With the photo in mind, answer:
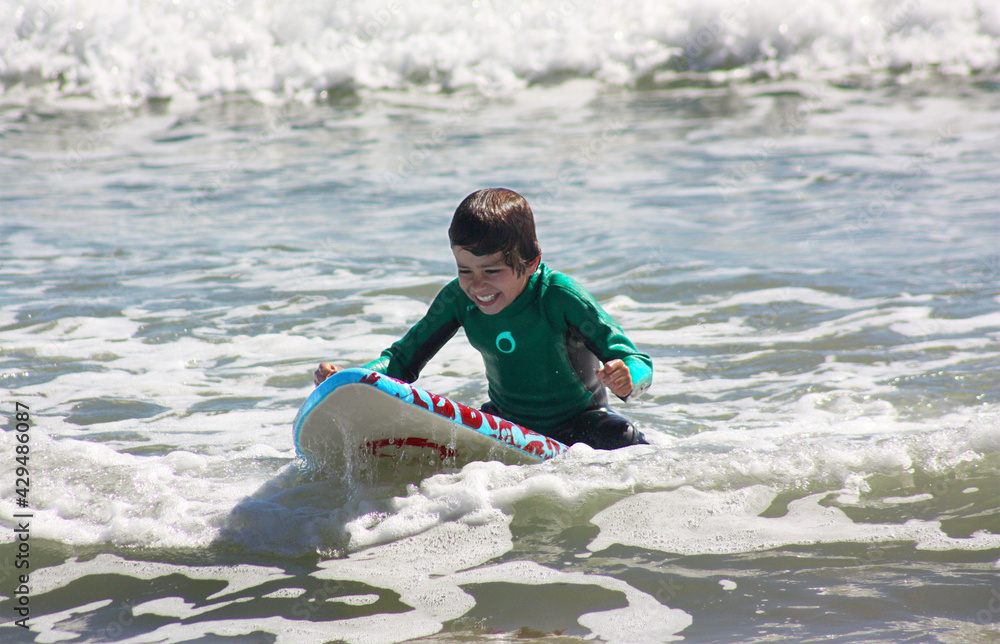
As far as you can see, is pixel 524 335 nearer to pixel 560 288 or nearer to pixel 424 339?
pixel 560 288

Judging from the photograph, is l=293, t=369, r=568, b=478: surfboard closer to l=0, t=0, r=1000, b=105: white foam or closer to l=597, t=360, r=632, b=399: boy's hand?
l=597, t=360, r=632, b=399: boy's hand

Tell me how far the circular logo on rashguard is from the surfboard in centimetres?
34

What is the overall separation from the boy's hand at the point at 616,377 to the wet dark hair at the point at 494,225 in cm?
58

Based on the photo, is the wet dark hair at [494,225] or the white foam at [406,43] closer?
the wet dark hair at [494,225]

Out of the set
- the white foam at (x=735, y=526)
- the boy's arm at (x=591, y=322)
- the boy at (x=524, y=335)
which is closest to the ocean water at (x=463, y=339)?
the white foam at (x=735, y=526)

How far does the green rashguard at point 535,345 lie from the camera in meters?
3.68

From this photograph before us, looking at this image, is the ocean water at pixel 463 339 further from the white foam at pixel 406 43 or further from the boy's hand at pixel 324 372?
the boy's hand at pixel 324 372

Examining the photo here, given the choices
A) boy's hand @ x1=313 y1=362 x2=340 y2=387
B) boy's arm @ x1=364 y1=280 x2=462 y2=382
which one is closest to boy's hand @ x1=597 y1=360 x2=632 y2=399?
boy's arm @ x1=364 y1=280 x2=462 y2=382

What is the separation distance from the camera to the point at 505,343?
380cm

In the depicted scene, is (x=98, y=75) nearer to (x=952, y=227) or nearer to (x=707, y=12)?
(x=707, y=12)

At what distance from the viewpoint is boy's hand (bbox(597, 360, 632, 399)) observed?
3.19m

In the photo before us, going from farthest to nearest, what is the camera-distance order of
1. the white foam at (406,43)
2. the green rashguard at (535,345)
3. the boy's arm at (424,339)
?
the white foam at (406,43) → the boy's arm at (424,339) → the green rashguard at (535,345)

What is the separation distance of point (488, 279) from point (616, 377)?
0.64 m

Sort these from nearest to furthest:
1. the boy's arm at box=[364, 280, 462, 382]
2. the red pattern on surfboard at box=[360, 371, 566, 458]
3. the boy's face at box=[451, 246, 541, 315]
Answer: the red pattern on surfboard at box=[360, 371, 566, 458], the boy's face at box=[451, 246, 541, 315], the boy's arm at box=[364, 280, 462, 382]
